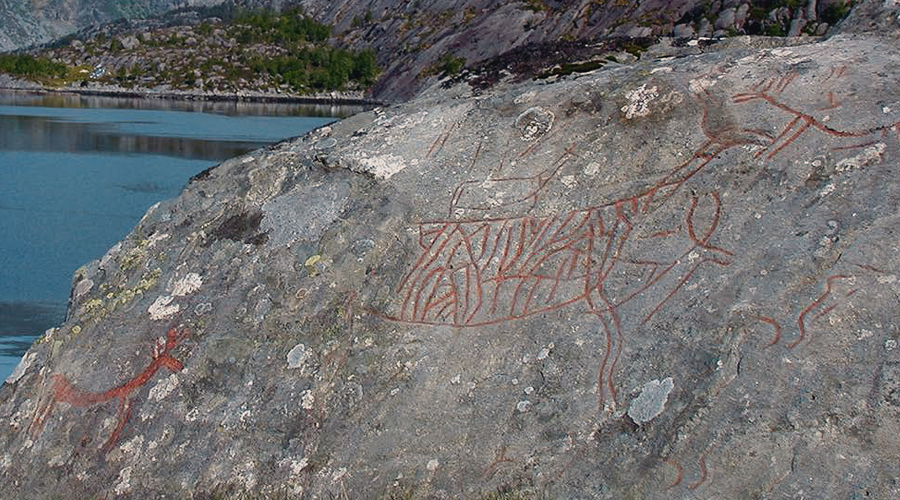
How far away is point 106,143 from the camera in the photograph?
73.3 m

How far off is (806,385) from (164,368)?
5178mm

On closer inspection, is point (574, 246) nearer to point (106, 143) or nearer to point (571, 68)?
point (571, 68)

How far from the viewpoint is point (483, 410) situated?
8.47m

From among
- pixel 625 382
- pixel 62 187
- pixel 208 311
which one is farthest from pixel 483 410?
pixel 62 187

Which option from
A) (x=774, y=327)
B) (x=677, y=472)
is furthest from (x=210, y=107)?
(x=677, y=472)

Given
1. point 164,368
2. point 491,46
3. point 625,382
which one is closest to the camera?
point 625,382

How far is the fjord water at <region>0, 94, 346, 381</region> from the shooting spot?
26.9 meters

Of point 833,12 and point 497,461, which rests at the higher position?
point 497,461

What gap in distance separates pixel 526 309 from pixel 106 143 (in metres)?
68.8

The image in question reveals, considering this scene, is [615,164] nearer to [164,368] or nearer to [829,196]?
[829,196]

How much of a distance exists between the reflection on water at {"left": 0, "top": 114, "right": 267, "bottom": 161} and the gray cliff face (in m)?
53.5

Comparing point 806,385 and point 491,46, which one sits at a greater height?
point 806,385

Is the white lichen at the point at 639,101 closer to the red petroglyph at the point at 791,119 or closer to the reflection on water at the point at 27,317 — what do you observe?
the red petroglyph at the point at 791,119

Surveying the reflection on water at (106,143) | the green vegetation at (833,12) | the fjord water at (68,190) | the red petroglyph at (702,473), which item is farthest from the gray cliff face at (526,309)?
the green vegetation at (833,12)
